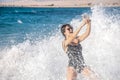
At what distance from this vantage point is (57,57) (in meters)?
3.31

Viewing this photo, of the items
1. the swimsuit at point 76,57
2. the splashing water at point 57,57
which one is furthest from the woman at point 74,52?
the splashing water at point 57,57

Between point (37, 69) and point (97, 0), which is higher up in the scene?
point (97, 0)

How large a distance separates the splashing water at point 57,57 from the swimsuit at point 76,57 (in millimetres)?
367

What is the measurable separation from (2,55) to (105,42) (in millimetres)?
1250

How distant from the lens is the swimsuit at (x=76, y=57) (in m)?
2.22

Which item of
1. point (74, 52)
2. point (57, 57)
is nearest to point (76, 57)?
point (74, 52)

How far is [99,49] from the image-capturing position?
3.45 meters

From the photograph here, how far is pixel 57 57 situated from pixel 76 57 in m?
1.07

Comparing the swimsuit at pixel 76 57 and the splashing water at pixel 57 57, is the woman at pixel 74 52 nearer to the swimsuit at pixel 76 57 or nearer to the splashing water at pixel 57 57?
the swimsuit at pixel 76 57

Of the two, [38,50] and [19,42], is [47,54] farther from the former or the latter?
[19,42]

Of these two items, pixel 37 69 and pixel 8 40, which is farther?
pixel 8 40

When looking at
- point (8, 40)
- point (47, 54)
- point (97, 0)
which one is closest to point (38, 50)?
point (47, 54)

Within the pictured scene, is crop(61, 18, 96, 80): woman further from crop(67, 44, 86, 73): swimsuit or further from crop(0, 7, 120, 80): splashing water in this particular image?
crop(0, 7, 120, 80): splashing water

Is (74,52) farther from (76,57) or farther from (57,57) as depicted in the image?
(57,57)
